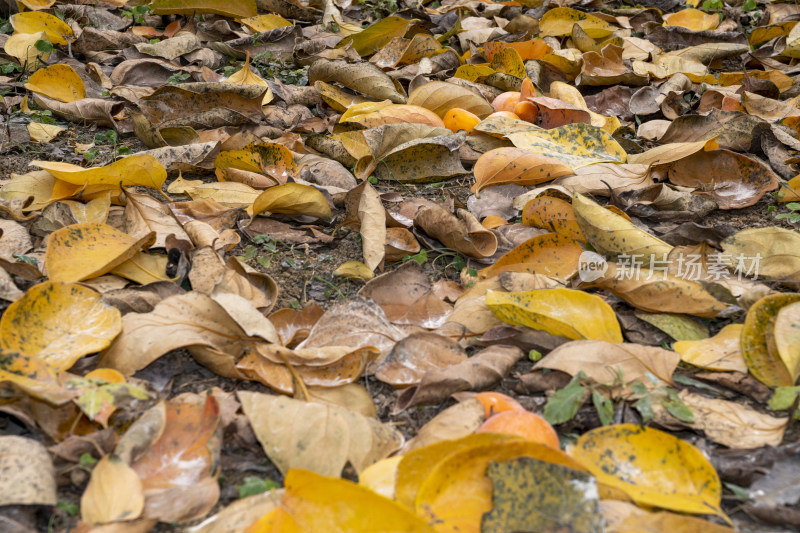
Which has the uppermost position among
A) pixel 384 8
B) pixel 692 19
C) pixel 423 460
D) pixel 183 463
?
pixel 692 19

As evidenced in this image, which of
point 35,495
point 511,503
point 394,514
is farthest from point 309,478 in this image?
point 35,495

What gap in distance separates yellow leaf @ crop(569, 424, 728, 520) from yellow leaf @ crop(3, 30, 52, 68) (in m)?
2.31

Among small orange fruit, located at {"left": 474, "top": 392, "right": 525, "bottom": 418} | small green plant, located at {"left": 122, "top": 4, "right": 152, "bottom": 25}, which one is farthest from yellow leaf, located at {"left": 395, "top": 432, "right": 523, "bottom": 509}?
small green plant, located at {"left": 122, "top": 4, "right": 152, "bottom": 25}

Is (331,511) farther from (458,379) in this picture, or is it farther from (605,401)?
A: (605,401)

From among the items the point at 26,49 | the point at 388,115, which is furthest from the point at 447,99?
the point at 26,49

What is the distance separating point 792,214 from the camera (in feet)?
5.95

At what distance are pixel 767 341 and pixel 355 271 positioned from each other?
0.83m

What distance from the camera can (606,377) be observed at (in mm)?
1219

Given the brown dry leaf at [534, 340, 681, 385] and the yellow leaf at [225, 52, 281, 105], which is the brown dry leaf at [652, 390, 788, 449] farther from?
the yellow leaf at [225, 52, 281, 105]

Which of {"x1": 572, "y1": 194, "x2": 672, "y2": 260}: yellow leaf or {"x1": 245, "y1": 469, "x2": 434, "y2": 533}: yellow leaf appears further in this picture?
{"x1": 572, "y1": 194, "x2": 672, "y2": 260}: yellow leaf

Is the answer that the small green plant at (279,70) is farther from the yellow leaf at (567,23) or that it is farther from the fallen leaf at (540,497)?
the fallen leaf at (540,497)

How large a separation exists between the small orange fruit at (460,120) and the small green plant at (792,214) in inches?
35.2

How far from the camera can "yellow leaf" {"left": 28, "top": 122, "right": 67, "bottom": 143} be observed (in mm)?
2035

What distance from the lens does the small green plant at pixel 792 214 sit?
180 centimetres
